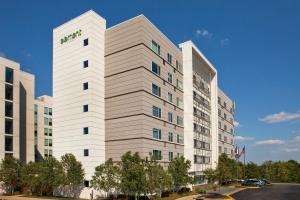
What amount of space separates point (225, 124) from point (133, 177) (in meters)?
57.2

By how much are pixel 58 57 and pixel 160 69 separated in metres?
16.1

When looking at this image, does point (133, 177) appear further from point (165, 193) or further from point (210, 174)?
A: point (210, 174)

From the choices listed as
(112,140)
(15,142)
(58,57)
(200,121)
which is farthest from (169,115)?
(15,142)

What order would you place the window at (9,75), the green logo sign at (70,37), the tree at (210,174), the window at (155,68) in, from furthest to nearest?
the window at (9,75), the tree at (210,174), the green logo sign at (70,37), the window at (155,68)

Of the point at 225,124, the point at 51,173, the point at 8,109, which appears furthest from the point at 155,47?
the point at 225,124

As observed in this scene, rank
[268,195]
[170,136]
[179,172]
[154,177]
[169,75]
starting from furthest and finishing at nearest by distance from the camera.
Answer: [169,75] → [170,136] → [268,195] → [179,172] → [154,177]

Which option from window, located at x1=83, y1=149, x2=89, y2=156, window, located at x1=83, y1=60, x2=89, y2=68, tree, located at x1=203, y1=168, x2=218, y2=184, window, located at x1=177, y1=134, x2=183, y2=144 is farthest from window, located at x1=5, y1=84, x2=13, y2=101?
tree, located at x1=203, y1=168, x2=218, y2=184

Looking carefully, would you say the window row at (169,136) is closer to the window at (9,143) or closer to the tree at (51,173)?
the tree at (51,173)

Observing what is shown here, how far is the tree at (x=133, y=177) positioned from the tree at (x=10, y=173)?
21689 mm

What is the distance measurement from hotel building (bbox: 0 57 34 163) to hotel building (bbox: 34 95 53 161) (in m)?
15.9

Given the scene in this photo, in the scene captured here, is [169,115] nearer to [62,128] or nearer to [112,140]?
[112,140]

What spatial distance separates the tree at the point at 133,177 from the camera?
115 ft

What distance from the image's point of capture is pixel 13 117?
60500mm

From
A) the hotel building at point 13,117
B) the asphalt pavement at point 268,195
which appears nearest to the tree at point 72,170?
the hotel building at point 13,117
